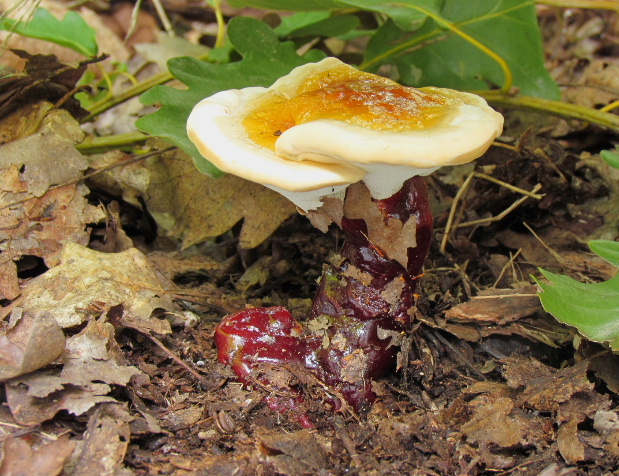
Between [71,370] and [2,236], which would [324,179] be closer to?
[71,370]

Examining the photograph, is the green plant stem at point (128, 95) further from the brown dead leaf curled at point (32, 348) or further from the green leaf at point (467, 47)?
the brown dead leaf curled at point (32, 348)

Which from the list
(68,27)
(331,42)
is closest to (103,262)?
(68,27)

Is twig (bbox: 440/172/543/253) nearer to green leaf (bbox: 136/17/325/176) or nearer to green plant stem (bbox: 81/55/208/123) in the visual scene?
green leaf (bbox: 136/17/325/176)

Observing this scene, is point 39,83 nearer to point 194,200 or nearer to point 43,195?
point 43,195

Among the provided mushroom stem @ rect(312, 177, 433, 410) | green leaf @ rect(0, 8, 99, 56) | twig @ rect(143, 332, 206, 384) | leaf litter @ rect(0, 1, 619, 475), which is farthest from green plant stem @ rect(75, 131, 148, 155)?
mushroom stem @ rect(312, 177, 433, 410)

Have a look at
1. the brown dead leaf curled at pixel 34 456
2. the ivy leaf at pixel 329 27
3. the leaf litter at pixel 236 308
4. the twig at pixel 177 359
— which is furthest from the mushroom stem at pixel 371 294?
the ivy leaf at pixel 329 27

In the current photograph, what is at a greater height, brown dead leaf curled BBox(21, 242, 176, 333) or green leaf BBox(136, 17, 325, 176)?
green leaf BBox(136, 17, 325, 176)

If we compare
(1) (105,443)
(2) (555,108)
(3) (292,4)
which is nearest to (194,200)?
(3) (292,4)

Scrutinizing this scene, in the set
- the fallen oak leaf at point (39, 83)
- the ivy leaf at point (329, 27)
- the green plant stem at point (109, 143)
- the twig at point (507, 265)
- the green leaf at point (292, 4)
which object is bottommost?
the twig at point (507, 265)
